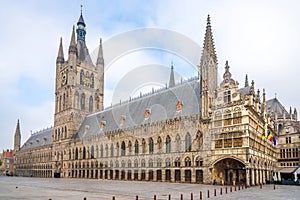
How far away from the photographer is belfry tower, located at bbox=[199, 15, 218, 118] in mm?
49219

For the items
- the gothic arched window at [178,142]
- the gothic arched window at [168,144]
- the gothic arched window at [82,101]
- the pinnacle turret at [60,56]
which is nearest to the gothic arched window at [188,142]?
the gothic arched window at [178,142]

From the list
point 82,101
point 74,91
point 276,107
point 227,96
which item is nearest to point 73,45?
point 74,91

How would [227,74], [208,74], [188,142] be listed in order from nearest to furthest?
Result: [227,74] < [208,74] < [188,142]

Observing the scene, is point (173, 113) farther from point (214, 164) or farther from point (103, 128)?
point (103, 128)

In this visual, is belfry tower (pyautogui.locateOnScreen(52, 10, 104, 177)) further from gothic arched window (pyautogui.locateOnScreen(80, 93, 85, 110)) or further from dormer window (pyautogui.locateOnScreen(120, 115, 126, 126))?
dormer window (pyautogui.locateOnScreen(120, 115, 126, 126))

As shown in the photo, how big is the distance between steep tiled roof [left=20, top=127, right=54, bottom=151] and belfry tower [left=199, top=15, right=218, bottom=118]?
6938 cm

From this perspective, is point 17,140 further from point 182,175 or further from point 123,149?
point 182,175

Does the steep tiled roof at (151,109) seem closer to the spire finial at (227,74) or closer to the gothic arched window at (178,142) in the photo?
the gothic arched window at (178,142)

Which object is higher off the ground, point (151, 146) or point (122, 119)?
point (122, 119)

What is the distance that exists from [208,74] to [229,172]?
649 inches

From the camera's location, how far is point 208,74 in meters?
50.8

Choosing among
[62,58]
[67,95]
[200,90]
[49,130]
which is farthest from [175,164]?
[49,130]

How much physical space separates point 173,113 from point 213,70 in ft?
35.6

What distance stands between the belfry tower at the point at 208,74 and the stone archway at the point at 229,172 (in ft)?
26.1
